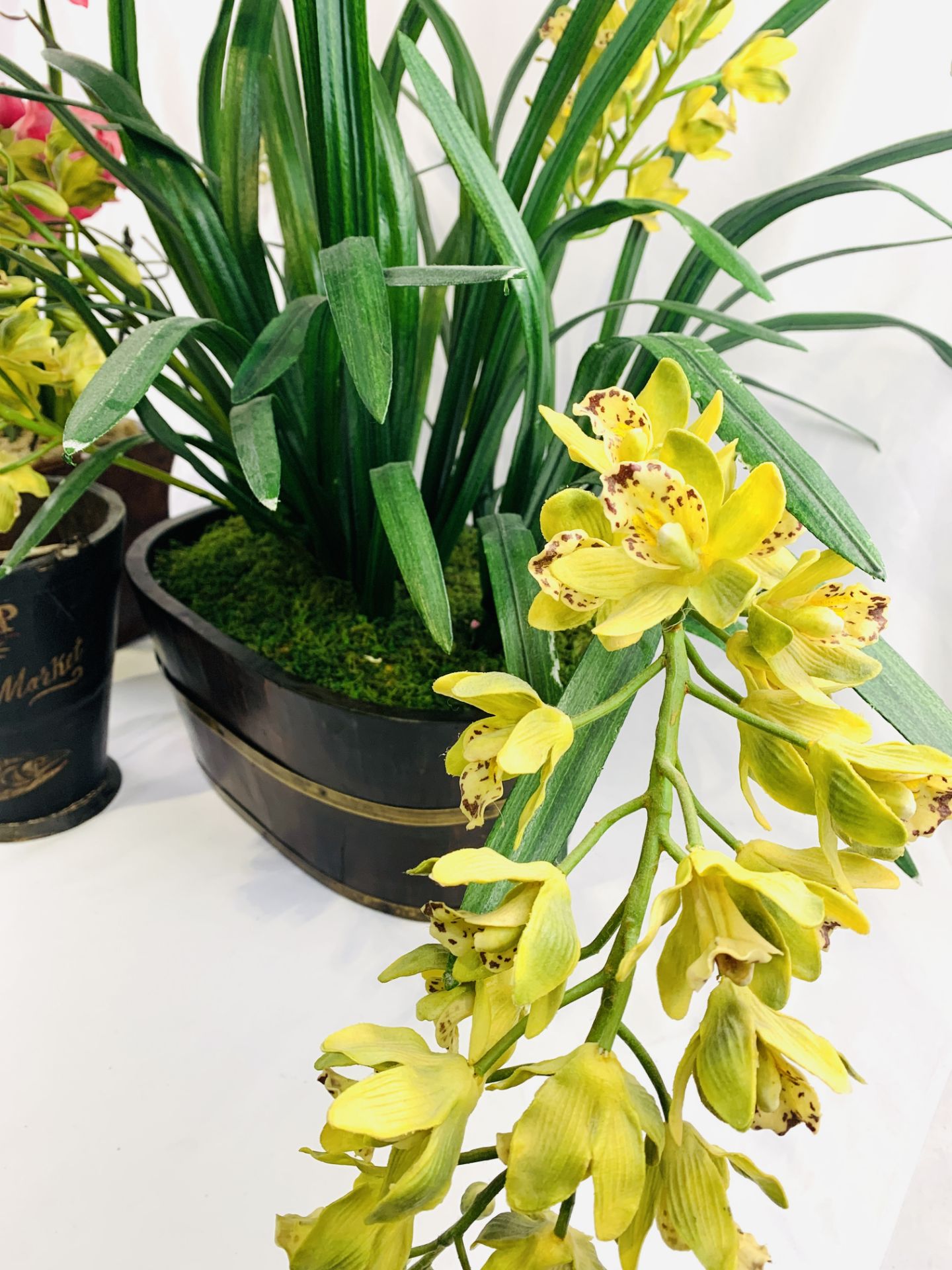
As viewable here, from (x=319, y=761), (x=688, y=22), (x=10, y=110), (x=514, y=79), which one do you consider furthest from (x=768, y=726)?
(x=10, y=110)

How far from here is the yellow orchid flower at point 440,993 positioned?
260 mm

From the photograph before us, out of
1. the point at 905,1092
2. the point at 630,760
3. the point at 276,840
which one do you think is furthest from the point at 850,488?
the point at 276,840

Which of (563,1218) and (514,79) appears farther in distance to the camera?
(514,79)

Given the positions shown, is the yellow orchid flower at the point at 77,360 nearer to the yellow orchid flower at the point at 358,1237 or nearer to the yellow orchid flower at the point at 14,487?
the yellow orchid flower at the point at 14,487

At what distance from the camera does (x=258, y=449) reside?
0.41 metres

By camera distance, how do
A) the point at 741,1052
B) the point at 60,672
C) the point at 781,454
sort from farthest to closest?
1. the point at 60,672
2. the point at 781,454
3. the point at 741,1052

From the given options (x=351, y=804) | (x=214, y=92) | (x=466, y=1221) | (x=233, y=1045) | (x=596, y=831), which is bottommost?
(x=233, y=1045)

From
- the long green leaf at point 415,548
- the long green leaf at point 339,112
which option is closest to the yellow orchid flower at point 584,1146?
the long green leaf at point 415,548

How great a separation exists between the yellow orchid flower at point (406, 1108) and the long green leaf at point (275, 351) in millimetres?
289

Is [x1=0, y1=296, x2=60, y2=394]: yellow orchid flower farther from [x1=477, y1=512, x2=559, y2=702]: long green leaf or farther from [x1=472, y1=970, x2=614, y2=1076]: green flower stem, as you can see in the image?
[x1=472, y1=970, x2=614, y2=1076]: green flower stem

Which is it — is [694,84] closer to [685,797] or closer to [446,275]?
[446,275]

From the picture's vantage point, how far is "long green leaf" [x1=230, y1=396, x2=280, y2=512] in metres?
0.39

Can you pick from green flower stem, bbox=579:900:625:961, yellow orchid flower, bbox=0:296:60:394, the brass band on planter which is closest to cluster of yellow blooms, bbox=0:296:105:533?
yellow orchid flower, bbox=0:296:60:394

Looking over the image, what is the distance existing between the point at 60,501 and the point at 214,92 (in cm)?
28
